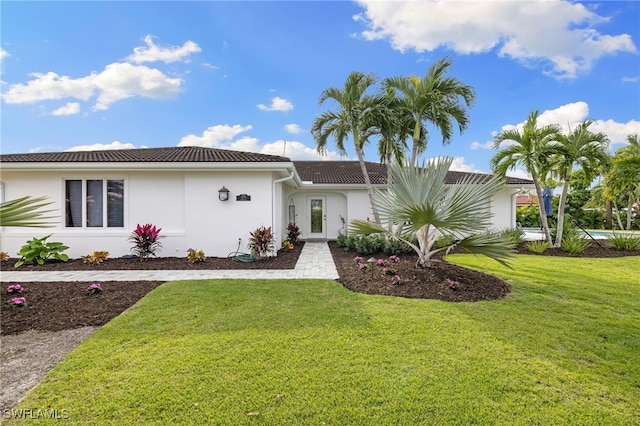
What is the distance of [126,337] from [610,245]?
18347mm

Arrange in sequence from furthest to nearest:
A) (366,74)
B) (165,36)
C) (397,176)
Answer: (366,74) → (165,36) → (397,176)

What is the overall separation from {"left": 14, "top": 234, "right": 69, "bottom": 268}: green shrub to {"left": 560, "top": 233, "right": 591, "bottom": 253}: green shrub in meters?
18.1

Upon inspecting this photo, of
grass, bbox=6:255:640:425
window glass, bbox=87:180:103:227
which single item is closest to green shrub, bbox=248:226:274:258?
grass, bbox=6:255:640:425

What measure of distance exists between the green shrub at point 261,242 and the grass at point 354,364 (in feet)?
14.1

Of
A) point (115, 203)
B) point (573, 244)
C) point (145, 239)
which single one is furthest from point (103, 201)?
point (573, 244)

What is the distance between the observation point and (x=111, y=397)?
2.71m

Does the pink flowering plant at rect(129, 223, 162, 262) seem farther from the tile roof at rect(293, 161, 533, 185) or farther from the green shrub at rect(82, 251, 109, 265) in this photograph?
the tile roof at rect(293, 161, 533, 185)

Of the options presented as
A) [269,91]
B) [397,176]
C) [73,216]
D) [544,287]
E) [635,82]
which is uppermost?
[269,91]

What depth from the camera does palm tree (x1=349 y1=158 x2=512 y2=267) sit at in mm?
6000

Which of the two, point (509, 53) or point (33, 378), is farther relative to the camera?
point (509, 53)

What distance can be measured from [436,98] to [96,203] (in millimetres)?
12920

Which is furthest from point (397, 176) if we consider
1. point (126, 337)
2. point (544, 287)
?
point (126, 337)

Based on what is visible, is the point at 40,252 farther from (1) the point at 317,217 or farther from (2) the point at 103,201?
(1) the point at 317,217

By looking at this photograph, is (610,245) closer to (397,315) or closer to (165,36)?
(397,315)
